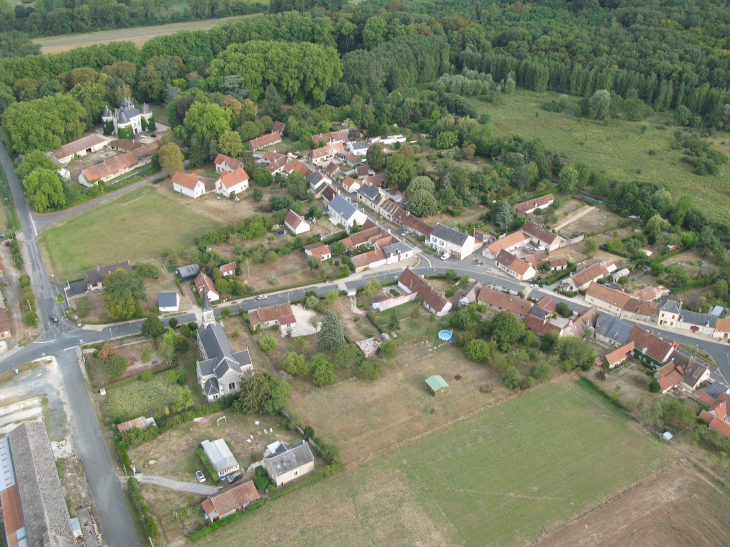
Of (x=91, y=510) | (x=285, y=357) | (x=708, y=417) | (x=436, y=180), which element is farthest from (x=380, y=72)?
(x=91, y=510)

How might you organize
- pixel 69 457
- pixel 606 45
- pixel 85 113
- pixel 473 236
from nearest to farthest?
1. pixel 69 457
2. pixel 473 236
3. pixel 85 113
4. pixel 606 45

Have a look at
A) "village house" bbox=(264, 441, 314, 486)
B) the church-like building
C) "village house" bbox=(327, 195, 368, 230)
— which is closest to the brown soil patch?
"village house" bbox=(264, 441, 314, 486)

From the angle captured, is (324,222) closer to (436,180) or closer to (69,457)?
(436,180)

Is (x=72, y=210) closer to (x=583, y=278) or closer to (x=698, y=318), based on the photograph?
(x=583, y=278)

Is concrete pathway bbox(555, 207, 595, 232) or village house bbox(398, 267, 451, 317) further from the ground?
village house bbox(398, 267, 451, 317)

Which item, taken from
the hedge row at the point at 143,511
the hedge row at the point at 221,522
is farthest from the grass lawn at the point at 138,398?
the hedge row at the point at 221,522

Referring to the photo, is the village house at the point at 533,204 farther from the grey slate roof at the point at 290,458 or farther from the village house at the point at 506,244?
the grey slate roof at the point at 290,458

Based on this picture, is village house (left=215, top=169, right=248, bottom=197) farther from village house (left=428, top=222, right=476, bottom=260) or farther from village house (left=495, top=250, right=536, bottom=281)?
village house (left=495, top=250, right=536, bottom=281)

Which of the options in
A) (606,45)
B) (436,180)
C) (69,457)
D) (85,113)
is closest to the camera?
(69,457)
